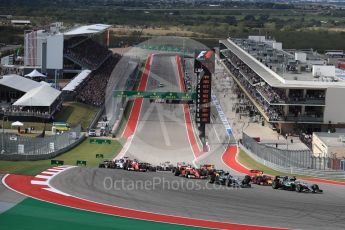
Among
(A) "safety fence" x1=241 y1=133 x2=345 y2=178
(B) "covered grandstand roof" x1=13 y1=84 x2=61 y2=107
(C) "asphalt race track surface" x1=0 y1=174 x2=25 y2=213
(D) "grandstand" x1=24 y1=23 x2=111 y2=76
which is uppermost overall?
(D) "grandstand" x1=24 y1=23 x2=111 y2=76

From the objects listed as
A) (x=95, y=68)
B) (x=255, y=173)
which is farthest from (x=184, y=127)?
(x=95, y=68)

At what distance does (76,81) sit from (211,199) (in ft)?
194

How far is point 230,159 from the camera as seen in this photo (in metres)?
60.9

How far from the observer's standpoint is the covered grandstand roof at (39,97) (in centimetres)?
7531

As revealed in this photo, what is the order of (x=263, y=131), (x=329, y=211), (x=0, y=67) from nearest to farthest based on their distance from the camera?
(x=329, y=211) < (x=263, y=131) < (x=0, y=67)

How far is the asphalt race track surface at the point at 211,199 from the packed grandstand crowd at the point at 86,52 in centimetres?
6688

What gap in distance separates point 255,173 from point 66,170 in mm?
13704

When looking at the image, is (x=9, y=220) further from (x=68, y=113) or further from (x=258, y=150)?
(x=68, y=113)

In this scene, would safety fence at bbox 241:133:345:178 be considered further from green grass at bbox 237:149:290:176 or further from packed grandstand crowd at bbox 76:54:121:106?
packed grandstand crowd at bbox 76:54:121:106

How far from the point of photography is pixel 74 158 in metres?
58.2

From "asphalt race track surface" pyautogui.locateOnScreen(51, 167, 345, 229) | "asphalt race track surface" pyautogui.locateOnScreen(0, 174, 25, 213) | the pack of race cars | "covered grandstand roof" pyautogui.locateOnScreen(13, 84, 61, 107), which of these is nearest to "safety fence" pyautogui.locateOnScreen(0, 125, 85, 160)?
the pack of race cars

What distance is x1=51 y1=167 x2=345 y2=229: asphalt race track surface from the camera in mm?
34750

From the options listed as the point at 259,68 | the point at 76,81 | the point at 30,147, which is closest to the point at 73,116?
the point at 76,81

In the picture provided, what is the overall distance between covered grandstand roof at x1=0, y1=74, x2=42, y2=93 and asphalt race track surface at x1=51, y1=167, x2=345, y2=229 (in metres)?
39.6
